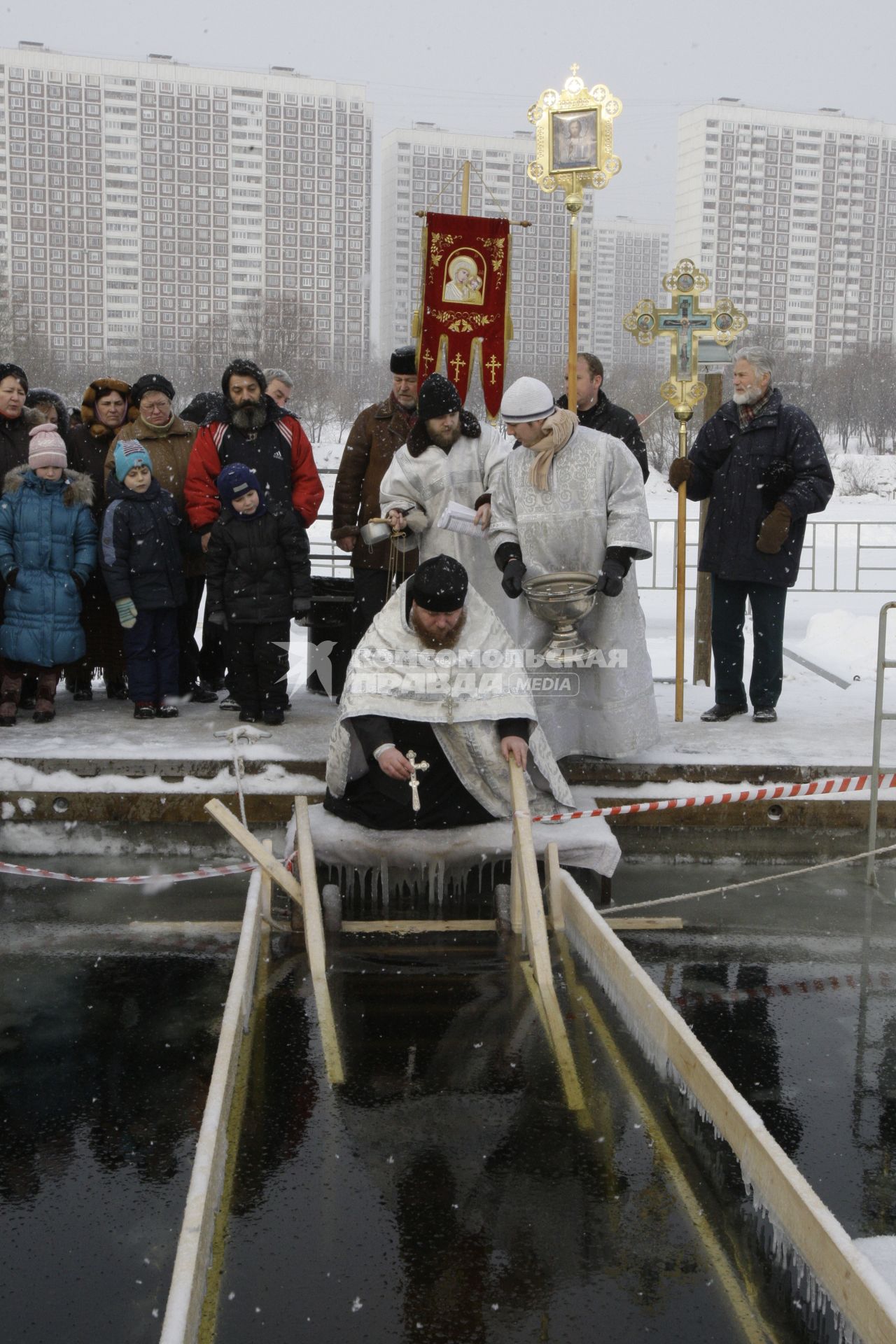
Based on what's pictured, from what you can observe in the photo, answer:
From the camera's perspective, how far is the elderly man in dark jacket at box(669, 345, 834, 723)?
710cm

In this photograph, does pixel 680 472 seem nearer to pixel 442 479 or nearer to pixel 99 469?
pixel 442 479

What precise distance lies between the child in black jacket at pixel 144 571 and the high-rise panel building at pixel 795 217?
76.3 metres

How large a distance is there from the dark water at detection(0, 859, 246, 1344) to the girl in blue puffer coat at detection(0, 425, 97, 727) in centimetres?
171

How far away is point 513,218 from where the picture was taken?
3260 inches

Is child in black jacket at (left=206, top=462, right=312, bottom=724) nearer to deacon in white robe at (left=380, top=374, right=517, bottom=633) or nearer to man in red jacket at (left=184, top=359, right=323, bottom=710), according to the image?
man in red jacket at (left=184, top=359, right=323, bottom=710)

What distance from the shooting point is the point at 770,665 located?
7.44 m

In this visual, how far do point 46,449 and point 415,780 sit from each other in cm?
318

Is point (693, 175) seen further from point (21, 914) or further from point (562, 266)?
point (21, 914)

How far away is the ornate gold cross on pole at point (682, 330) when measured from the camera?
7605 mm

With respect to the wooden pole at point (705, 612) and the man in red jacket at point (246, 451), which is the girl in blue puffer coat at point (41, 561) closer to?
the man in red jacket at point (246, 451)

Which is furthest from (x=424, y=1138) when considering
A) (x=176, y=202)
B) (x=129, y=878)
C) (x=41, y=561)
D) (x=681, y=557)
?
(x=176, y=202)

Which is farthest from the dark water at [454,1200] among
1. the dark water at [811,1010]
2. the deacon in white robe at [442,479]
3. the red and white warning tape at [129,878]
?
the deacon in white robe at [442,479]

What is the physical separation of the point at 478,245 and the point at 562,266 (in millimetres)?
78771

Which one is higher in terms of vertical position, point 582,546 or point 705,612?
point 582,546
